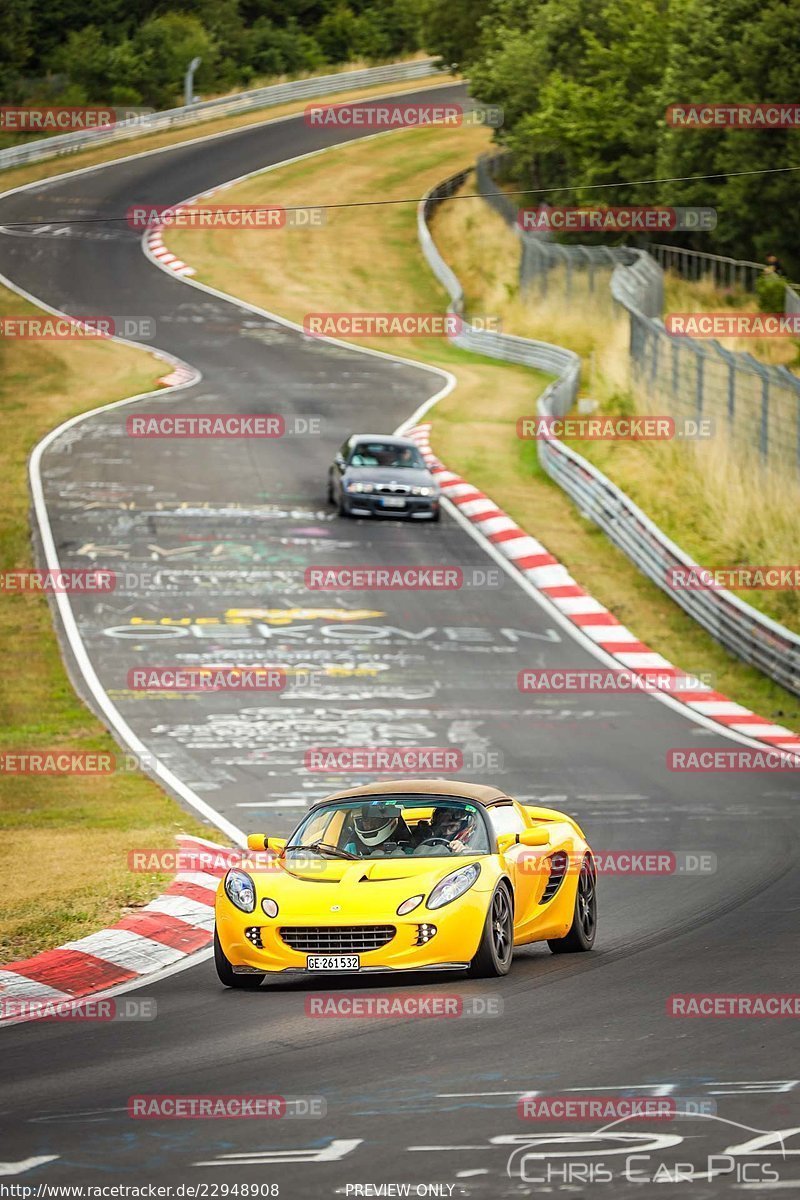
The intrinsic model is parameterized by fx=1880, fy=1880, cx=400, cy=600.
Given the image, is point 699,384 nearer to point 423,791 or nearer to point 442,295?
point 423,791

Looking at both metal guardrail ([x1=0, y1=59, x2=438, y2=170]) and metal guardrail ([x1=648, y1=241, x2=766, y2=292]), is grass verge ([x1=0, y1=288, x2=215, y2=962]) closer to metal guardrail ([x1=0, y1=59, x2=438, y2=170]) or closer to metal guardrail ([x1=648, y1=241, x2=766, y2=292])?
metal guardrail ([x1=648, y1=241, x2=766, y2=292])

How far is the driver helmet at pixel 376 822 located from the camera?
1177 cm

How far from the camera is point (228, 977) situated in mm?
11180

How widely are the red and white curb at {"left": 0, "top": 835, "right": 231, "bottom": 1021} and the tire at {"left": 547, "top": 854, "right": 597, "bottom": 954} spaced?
2.48 m

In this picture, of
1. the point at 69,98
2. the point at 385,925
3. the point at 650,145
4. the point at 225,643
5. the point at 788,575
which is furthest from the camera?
the point at 69,98

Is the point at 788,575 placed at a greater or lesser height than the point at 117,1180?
lesser

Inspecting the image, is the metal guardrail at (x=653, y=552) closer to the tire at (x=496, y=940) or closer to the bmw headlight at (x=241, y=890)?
the tire at (x=496, y=940)

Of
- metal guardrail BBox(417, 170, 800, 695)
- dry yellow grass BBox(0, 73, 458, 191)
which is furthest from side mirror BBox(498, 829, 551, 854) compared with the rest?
dry yellow grass BBox(0, 73, 458, 191)

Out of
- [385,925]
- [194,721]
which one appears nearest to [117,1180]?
[385,925]

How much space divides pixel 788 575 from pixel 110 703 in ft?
34.6

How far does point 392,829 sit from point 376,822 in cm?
12

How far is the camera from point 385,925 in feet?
35.3

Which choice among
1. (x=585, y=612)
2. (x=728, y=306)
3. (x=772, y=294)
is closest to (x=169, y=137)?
(x=728, y=306)

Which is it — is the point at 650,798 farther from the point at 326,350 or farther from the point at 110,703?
the point at 326,350
